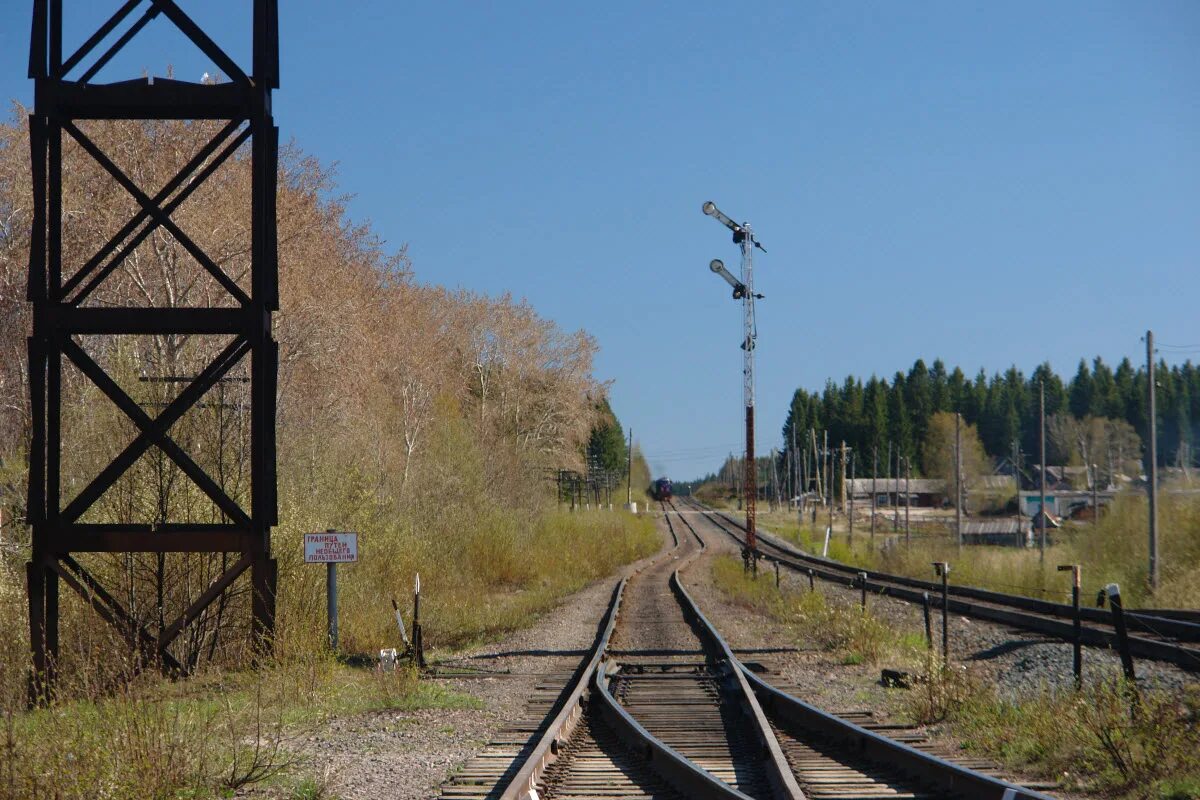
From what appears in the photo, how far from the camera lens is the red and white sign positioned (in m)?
15.4

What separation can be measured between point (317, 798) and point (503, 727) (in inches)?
124

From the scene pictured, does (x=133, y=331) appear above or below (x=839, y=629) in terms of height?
above

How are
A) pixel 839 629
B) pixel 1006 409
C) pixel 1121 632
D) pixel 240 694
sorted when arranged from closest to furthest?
pixel 1121 632 → pixel 240 694 → pixel 839 629 → pixel 1006 409

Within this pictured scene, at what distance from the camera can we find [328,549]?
1551 cm

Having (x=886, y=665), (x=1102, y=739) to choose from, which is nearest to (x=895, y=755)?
(x=1102, y=739)

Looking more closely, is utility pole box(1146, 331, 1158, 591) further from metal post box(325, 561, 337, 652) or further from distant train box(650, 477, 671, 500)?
distant train box(650, 477, 671, 500)

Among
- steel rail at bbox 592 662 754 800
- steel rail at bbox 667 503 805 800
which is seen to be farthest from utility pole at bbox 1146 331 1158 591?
steel rail at bbox 592 662 754 800

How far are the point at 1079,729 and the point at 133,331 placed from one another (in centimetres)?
1023

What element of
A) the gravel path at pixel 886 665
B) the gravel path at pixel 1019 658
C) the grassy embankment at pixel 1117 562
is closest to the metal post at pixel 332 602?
the gravel path at pixel 886 665

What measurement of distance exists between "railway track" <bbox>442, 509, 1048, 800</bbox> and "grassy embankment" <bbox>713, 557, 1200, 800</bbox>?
2.80ft

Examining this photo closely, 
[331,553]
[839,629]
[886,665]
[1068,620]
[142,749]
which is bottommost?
[1068,620]

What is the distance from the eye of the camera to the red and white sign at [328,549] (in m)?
15.4

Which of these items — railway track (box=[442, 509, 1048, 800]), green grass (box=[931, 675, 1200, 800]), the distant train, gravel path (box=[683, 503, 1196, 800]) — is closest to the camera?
railway track (box=[442, 509, 1048, 800])

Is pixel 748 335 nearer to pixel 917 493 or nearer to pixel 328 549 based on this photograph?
pixel 328 549
